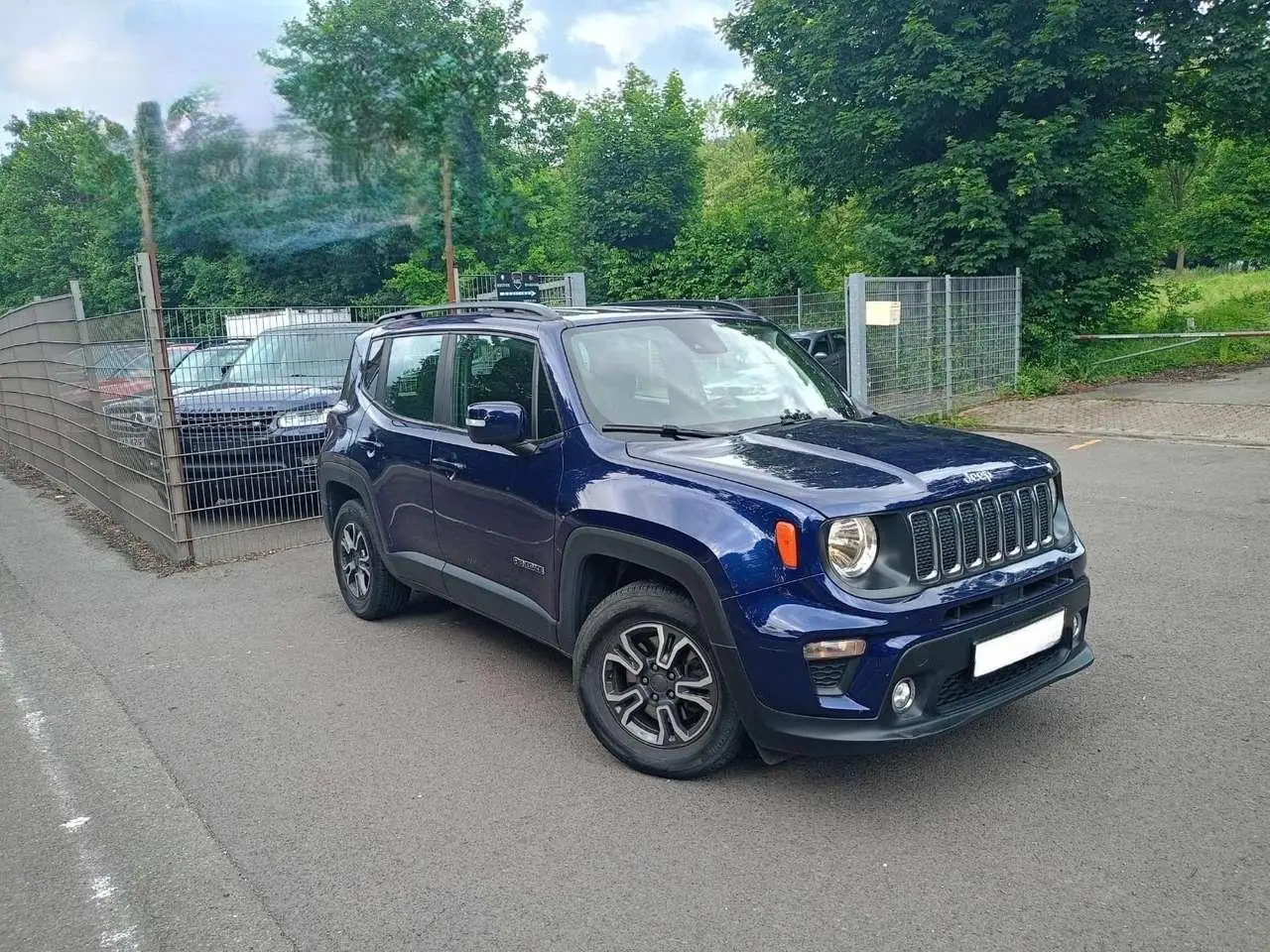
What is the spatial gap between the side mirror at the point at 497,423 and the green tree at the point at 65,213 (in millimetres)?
45597

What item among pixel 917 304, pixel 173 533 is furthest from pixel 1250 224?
pixel 173 533

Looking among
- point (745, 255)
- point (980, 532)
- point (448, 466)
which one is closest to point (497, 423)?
point (448, 466)

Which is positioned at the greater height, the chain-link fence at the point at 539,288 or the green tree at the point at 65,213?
the green tree at the point at 65,213

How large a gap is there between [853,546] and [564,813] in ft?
4.74

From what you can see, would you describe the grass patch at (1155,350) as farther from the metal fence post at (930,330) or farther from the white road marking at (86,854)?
the white road marking at (86,854)

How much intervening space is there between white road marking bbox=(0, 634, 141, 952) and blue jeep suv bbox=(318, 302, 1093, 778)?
69.3 inches

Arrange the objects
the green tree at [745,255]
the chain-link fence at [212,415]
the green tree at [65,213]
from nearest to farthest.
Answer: the chain-link fence at [212,415], the green tree at [745,255], the green tree at [65,213]

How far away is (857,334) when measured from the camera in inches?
508

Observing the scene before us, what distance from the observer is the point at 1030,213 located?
17.0 metres

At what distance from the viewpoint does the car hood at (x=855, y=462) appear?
3.47m

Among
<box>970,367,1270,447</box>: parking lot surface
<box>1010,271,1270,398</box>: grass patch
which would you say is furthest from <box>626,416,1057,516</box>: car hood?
<box>1010,271,1270,398</box>: grass patch

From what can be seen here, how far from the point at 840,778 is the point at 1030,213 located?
15.5m

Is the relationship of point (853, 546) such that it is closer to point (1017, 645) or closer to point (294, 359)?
point (1017, 645)

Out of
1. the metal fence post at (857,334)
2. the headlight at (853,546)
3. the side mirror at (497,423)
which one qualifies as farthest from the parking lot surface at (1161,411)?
the side mirror at (497,423)
